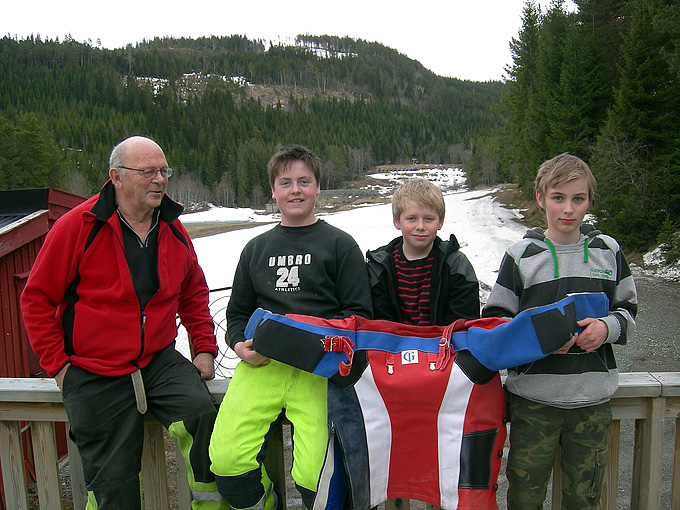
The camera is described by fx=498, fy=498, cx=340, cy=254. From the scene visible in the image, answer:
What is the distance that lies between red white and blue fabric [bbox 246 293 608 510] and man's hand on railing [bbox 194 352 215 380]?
56 centimetres

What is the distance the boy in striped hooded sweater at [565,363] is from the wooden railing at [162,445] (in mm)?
130

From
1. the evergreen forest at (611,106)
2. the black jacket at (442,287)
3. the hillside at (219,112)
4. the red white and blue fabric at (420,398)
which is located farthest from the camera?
the hillside at (219,112)

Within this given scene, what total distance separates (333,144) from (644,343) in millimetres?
97621

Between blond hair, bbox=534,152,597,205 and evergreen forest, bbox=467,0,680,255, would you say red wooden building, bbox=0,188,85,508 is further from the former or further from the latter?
evergreen forest, bbox=467,0,680,255

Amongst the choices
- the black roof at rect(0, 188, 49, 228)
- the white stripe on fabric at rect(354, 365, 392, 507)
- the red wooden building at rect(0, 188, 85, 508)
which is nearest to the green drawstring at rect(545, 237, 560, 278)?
the white stripe on fabric at rect(354, 365, 392, 507)

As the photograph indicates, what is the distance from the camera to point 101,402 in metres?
2.07

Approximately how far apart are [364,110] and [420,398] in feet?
428

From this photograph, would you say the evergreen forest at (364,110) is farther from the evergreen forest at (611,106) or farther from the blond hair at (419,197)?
the blond hair at (419,197)

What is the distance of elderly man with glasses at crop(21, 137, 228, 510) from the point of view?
2043 mm

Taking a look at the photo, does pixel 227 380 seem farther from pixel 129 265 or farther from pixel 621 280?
pixel 621 280

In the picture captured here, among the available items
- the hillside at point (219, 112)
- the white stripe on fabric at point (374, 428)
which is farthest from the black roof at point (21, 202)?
the hillside at point (219, 112)

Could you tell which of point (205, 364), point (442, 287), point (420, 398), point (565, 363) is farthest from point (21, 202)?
point (565, 363)

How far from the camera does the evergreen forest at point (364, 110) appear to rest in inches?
676

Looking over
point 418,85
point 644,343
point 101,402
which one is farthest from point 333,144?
point 101,402
